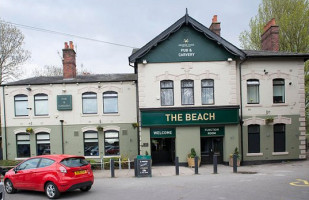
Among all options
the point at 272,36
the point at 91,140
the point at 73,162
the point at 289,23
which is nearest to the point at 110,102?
the point at 91,140

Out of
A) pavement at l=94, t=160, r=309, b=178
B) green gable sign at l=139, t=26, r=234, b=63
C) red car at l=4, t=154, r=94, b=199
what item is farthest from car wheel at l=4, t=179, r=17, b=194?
green gable sign at l=139, t=26, r=234, b=63

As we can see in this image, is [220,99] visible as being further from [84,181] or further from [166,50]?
[84,181]

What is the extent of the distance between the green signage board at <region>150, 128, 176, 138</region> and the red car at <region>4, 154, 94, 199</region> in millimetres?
7149

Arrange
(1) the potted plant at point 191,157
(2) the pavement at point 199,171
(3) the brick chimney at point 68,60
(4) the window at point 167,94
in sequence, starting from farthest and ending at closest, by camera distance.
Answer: (3) the brick chimney at point 68,60 < (4) the window at point 167,94 < (1) the potted plant at point 191,157 < (2) the pavement at point 199,171

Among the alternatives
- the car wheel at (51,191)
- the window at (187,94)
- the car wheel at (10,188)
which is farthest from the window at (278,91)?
the car wheel at (10,188)

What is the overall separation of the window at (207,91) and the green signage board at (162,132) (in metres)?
2.94

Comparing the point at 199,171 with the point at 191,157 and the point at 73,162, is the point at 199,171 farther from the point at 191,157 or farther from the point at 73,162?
the point at 73,162

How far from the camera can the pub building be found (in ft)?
54.1

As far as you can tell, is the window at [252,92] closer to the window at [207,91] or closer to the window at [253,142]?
the window at [253,142]

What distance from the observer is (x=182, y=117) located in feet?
53.9

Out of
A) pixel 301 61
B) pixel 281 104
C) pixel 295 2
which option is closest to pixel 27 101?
pixel 281 104

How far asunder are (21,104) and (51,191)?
12.2 m

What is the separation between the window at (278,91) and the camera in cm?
1767

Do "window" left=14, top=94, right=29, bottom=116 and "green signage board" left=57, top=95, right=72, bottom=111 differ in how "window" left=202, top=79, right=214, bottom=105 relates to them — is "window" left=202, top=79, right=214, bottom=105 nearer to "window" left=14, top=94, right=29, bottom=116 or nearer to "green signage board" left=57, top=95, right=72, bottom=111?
"green signage board" left=57, top=95, right=72, bottom=111
